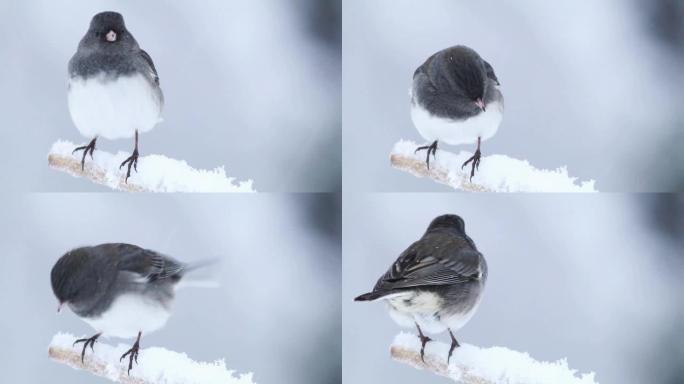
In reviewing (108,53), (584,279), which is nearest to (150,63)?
(108,53)

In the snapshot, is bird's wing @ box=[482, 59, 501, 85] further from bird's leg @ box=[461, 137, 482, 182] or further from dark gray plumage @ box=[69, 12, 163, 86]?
dark gray plumage @ box=[69, 12, 163, 86]

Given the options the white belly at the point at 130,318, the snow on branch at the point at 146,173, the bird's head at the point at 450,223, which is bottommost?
the white belly at the point at 130,318

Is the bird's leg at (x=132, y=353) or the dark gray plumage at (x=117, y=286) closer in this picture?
the dark gray plumage at (x=117, y=286)

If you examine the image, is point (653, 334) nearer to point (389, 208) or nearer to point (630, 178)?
point (630, 178)

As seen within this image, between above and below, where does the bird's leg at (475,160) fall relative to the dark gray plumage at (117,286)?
above

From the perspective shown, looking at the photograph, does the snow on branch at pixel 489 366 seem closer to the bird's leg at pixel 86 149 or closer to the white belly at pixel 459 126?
the white belly at pixel 459 126

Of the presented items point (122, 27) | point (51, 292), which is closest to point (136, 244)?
point (51, 292)

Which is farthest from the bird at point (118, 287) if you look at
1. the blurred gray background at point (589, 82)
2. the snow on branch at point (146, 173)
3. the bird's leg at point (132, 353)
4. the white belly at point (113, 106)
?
the blurred gray background at point (589, 82)
